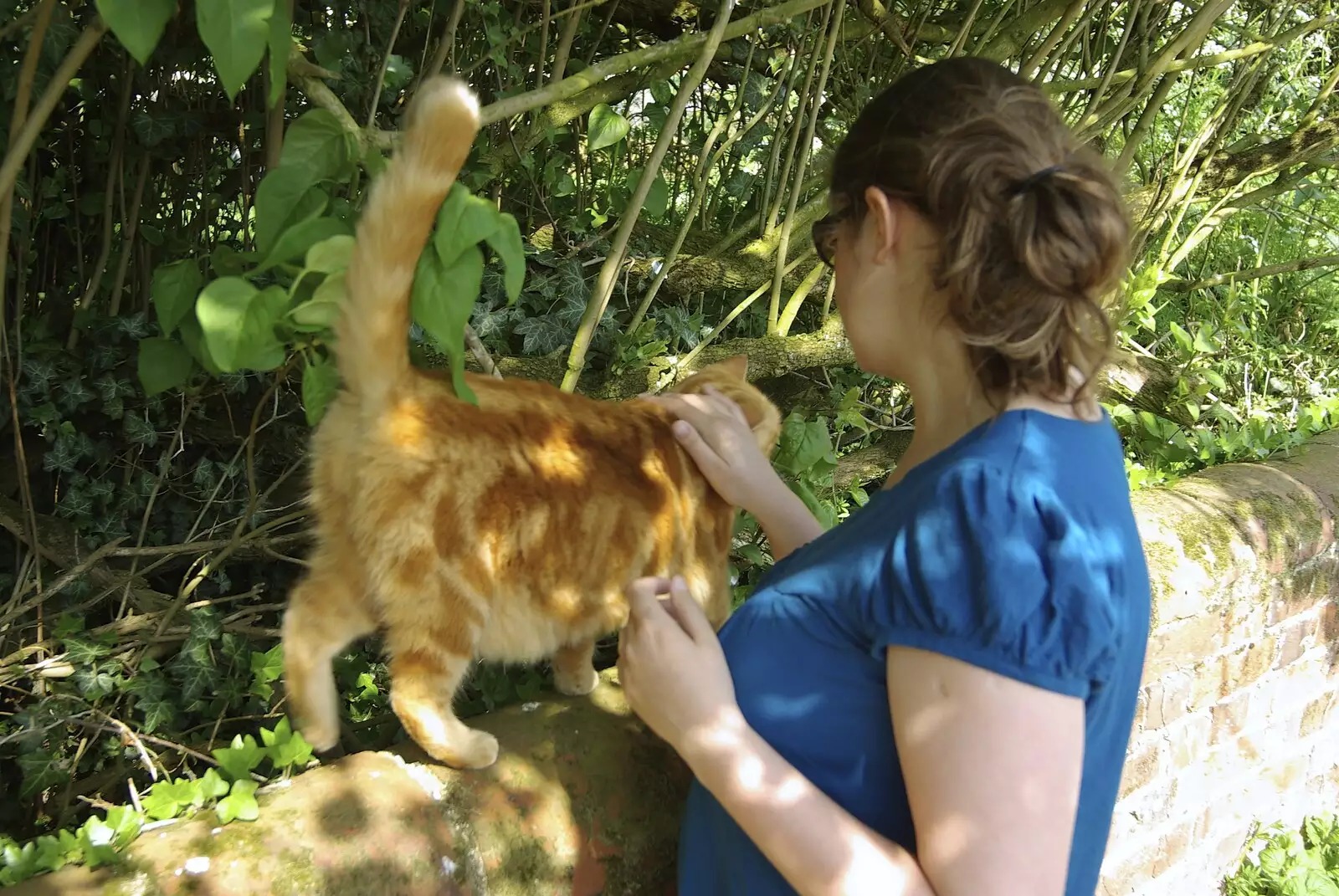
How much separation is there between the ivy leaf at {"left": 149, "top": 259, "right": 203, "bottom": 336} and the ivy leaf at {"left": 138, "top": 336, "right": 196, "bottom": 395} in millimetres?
60

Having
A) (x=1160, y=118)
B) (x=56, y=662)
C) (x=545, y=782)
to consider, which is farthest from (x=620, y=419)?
(x=1160, y=118)

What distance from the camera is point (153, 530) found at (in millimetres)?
2475

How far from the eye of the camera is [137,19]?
3.16 ft

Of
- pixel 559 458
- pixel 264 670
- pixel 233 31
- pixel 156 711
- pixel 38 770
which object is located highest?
pixel 233 31

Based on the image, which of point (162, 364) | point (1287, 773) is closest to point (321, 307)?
point (162, 364)

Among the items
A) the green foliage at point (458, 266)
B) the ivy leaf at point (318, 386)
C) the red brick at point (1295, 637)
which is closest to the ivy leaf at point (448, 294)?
the green foliage at point (458, 266)

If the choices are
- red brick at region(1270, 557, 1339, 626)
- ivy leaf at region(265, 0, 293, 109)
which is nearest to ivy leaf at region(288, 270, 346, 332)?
ivy leaf at region(265, 0, 293, 109)

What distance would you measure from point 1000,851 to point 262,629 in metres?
1.75

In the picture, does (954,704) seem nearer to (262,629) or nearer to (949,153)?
(949,153)

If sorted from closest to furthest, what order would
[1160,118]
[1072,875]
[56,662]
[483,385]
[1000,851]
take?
1. [1000,851]
2. [1072,875]
3. [483,385]
4. [56,662]
5. [1160,118]

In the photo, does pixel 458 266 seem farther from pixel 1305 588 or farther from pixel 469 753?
pixel 1305 588

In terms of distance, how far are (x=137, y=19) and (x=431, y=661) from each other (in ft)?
3.20

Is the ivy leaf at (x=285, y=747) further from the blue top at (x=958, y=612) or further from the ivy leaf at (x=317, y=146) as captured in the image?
the ivy leaf at (x=317, y=146)

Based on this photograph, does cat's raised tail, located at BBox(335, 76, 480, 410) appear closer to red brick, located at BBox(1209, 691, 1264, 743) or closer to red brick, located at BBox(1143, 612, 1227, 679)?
red brick, located at BBox(1143, 612, 1227, 679)
